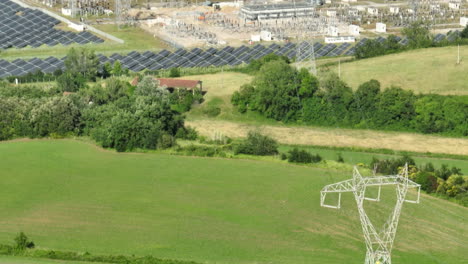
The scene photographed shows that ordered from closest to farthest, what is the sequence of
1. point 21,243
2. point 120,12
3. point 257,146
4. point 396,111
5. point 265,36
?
point 21,243
point 257,146
point 396,111
point 265,36
point 120,12

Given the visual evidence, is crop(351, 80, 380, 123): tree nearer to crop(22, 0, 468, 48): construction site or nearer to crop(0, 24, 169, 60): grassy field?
crop(22, 0, 468, 48): construction site

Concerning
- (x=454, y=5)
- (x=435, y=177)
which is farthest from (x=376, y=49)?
(x=454, y=5)

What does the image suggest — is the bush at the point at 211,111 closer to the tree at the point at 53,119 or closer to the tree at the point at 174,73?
the tree at the point at 174,73

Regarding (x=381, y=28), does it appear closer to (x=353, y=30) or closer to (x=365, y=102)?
(x=353, y=30)

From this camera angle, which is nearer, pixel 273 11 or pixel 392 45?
pixel 392 45

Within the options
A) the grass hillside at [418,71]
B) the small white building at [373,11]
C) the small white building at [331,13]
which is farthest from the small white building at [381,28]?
the grass hillside at [418,71]

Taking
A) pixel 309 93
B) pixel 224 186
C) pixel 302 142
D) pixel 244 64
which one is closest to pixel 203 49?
pixel 244 64
